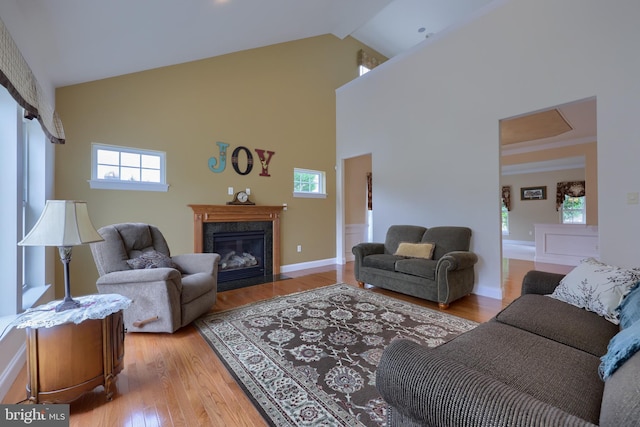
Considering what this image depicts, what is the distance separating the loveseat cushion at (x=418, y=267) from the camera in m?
3.14

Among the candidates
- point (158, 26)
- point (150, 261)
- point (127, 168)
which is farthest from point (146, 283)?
point (158, 26)

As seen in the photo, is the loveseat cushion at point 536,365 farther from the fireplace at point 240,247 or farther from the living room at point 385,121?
the fireplace at point 240,247

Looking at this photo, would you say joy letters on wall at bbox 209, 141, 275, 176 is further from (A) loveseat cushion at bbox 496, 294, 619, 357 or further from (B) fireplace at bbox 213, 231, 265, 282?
(A) loveseat cushion at bbox 496, 294, 619, 357

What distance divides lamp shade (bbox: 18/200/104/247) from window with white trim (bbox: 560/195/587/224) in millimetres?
11285

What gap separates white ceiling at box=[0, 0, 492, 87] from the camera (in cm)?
207

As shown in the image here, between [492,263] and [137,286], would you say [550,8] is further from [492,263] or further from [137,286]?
[137,286]

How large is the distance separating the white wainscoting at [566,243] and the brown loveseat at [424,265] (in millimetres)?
4003

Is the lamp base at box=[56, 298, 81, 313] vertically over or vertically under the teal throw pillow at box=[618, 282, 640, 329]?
under

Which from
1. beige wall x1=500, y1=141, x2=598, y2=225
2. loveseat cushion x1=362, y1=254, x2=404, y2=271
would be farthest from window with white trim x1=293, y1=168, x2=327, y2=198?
beige wall x1=500, y1=141, x2=598, y2=225

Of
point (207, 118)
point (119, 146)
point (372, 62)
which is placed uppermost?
point (372, 62)

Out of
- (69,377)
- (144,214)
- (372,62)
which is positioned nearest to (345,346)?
(69,377)

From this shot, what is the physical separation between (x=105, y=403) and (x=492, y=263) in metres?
3.97

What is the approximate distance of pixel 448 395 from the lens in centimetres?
80

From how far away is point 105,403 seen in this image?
156cm
